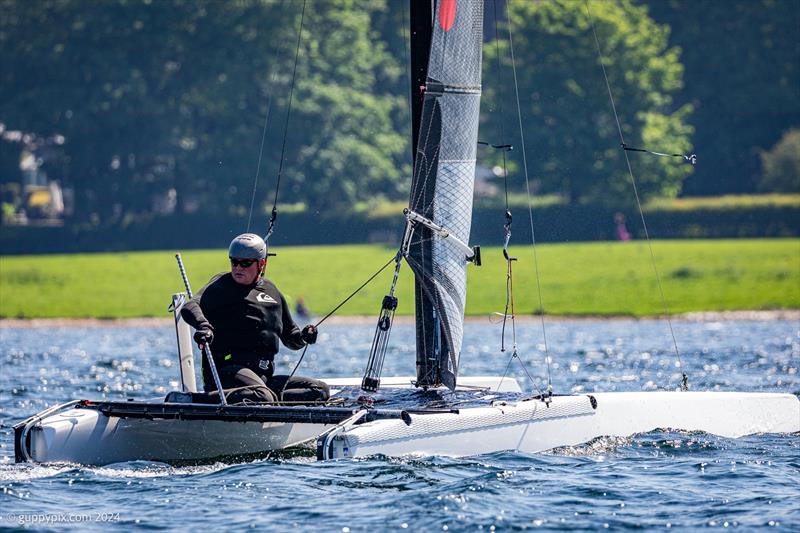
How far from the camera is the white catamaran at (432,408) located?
521 inches

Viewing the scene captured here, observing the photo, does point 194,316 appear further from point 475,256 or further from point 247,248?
point 475,256

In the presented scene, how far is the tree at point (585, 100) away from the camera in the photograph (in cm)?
6412

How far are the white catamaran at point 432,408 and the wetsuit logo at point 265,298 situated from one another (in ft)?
3.42

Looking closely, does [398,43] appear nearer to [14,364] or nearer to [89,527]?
[14,364]

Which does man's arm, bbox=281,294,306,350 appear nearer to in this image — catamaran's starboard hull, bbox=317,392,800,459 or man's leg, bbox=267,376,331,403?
man's leg, bbox=267,376,331,403

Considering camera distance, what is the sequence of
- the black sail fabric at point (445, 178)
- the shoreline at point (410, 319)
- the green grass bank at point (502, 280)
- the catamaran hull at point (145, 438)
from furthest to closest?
the green grass bank at point (502, 280)
the shoreline at point (410, 319)
the black sail fabric at point (445, 178)
the catamaran hull at point (145, 438)

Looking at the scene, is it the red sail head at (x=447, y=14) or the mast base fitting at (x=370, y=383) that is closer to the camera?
the mast base fitting at (x=370, y=383)

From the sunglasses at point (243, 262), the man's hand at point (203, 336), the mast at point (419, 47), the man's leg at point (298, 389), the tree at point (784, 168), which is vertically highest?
the tree at point (784, 168)

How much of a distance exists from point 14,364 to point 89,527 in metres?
16.4

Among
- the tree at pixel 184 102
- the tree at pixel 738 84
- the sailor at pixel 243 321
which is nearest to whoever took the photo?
the sailor at pixel 243 321

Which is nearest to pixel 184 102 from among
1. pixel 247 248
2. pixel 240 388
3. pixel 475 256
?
pixel 475 256

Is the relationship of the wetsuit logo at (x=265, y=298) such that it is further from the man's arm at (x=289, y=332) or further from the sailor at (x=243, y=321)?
the man's arm at (x=289, y=332)

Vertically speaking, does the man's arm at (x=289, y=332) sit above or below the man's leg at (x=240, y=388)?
above

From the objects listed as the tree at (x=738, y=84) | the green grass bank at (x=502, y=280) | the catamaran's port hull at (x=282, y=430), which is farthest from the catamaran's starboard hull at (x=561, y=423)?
the tree at (x=738, y=84)
